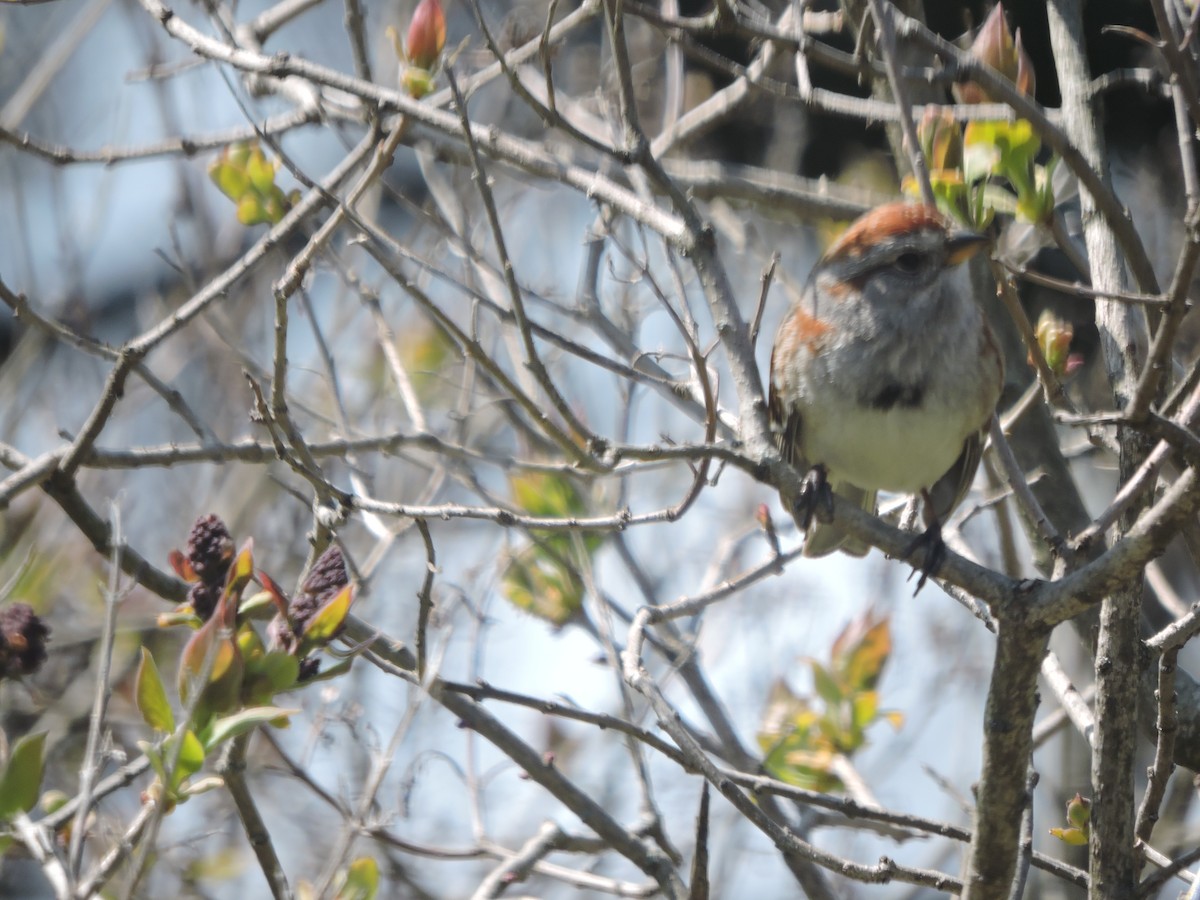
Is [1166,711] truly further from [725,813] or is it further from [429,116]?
[725,813]

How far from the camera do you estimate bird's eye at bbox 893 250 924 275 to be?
11.4ft

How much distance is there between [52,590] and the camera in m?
4.21

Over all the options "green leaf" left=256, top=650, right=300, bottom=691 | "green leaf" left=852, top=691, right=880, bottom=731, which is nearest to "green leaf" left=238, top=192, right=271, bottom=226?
"green leaf" left=256, top=650, right=300, bottom=691

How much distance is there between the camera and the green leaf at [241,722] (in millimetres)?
2041

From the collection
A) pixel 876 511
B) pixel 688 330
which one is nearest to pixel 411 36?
pixel 688 330

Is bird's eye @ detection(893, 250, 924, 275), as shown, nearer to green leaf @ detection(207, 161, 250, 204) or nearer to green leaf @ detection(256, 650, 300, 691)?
green leaf @ detection(207, 161, 250, 204)

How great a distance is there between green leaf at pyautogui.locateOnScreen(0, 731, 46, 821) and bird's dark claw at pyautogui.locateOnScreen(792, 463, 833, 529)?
1406mm

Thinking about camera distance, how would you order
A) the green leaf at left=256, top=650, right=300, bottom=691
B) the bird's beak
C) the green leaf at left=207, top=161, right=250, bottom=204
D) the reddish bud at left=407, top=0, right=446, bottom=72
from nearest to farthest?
the green leaf at left=256, top=650, right=300, bottom=691 < the bird's beak < the reddish bud at left=407, top=0, right=446, bottom=72 < the green leaf at left=207, top=161, right=250, bottom=204

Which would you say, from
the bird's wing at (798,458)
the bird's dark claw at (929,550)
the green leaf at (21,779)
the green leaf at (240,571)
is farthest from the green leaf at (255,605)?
the bird's wing at (798,458)

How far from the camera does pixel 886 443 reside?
11.5 ft

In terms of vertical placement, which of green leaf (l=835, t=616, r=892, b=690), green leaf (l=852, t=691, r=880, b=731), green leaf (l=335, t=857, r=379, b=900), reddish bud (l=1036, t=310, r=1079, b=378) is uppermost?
reddish bud (l=1036, t=310, r=1079, b=378)

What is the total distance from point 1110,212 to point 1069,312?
2663mm

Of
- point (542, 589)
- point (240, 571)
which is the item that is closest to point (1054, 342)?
point (542, 589)

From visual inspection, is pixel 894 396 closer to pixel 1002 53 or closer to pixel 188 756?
pixel 1002 53
